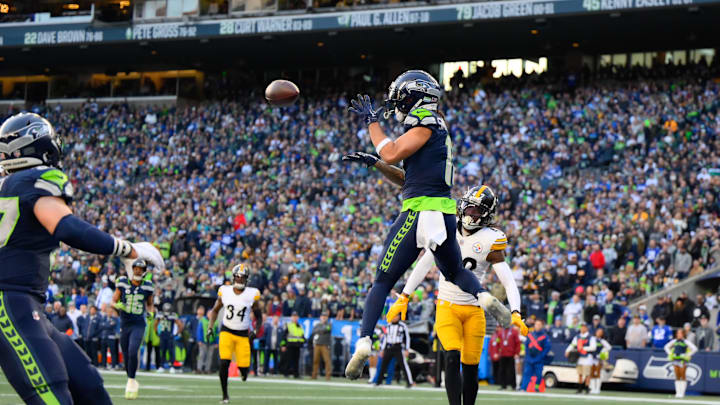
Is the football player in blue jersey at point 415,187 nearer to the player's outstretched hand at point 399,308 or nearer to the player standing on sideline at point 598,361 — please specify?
the player's outstretched hand at point 399,308

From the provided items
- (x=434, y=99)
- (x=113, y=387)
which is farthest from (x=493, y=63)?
(x=434, y=99)

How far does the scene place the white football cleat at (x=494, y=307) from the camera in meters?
8.67

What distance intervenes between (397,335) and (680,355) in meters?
5.46

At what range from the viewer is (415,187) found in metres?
8.55

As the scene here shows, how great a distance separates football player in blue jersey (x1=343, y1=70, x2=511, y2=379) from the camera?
838 cm

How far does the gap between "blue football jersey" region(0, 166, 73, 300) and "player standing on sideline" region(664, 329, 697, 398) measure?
1679 cm

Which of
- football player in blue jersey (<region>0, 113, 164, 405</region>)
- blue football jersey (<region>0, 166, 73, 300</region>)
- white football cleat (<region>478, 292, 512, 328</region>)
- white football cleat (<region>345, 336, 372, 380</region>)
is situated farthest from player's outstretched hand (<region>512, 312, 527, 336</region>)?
blue football jersey (<region>0, 166, 73, 300</region>)

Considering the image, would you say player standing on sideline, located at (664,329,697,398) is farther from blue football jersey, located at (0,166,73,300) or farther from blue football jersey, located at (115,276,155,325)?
blue football jersey, located at (0,166,73,300)

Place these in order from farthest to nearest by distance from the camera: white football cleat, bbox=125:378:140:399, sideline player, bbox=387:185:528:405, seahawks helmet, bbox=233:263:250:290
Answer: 1. seahawks helmet, bbox=233:263:250:290
2. white football cleat, bbox=125:378:140:399
3. sideline player, bbox=387:185:528:405

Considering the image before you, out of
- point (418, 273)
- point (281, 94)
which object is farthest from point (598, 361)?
point (281, 94)

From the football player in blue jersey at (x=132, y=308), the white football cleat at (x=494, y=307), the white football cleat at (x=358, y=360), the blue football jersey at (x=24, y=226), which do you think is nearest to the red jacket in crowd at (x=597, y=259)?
the football player in blue jersey at (x=132, y=308)

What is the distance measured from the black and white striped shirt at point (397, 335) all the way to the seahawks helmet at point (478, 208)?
1108cm

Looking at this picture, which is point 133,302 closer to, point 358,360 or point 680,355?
point 358,360

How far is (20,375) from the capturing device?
6.10 metres
